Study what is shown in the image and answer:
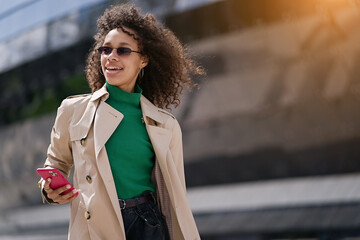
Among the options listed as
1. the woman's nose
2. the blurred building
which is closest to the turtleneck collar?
the woman's nose

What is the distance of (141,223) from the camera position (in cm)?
283

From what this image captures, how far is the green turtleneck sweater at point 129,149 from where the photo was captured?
2826mm

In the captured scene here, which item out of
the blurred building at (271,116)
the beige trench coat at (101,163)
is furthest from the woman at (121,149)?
the blurred building at (271,116)

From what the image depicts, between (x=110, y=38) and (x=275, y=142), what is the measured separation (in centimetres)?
559

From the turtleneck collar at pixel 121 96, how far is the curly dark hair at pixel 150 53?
247mm

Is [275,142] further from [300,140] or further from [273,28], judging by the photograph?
[273,28]

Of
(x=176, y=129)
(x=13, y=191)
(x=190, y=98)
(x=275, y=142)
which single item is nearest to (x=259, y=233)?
(x=275, y=142)

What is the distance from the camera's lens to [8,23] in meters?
12.6

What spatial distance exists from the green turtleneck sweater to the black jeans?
0.07 m

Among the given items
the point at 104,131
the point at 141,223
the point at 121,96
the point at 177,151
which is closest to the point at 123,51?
the point at 121,96

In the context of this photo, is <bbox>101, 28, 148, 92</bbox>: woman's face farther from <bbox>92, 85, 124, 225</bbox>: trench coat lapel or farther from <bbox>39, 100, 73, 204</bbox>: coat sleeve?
<bbox>39, 100, 73, 204</bbox>: coat sleeve

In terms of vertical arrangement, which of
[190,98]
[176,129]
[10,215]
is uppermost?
[176,129]

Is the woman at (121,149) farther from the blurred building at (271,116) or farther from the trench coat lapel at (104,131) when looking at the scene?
the blurred building at (271,116)

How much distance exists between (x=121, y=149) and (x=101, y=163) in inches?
5.2
